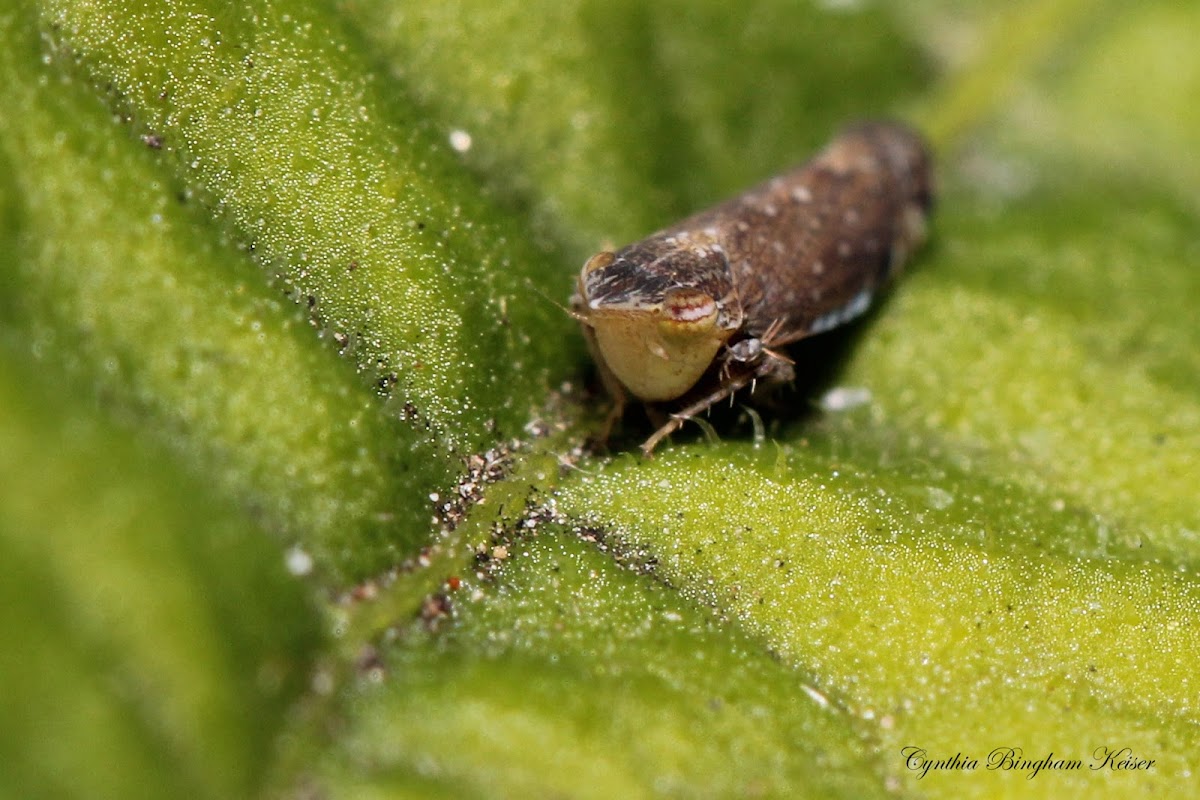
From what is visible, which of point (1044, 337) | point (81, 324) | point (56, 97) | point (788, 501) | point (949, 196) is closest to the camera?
point (81, 324)

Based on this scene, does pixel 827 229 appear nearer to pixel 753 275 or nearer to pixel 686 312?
pixel 753 275

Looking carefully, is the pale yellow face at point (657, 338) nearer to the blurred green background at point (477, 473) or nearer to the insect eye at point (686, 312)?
the insect eye at point (686, 312)

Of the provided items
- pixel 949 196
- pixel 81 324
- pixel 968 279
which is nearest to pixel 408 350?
pixel 81 324

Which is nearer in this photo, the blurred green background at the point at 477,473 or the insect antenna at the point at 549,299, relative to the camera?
the blurred green background at the point at 477,473

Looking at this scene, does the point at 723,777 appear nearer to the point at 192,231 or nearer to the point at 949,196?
the point at 192,231

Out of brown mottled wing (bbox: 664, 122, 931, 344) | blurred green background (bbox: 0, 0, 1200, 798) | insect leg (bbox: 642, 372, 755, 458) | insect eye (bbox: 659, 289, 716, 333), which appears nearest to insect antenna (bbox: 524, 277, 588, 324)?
blurred green background (bbox: 0, 0, 1200, 798)

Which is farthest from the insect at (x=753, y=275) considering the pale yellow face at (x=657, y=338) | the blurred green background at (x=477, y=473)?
the blurred green background at (x=477, y=473)

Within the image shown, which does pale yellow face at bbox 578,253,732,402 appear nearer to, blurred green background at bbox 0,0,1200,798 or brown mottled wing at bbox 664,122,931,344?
blurred green background at bbox 0,0,1200,798

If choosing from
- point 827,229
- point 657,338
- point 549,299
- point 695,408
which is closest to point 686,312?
point 657,338
